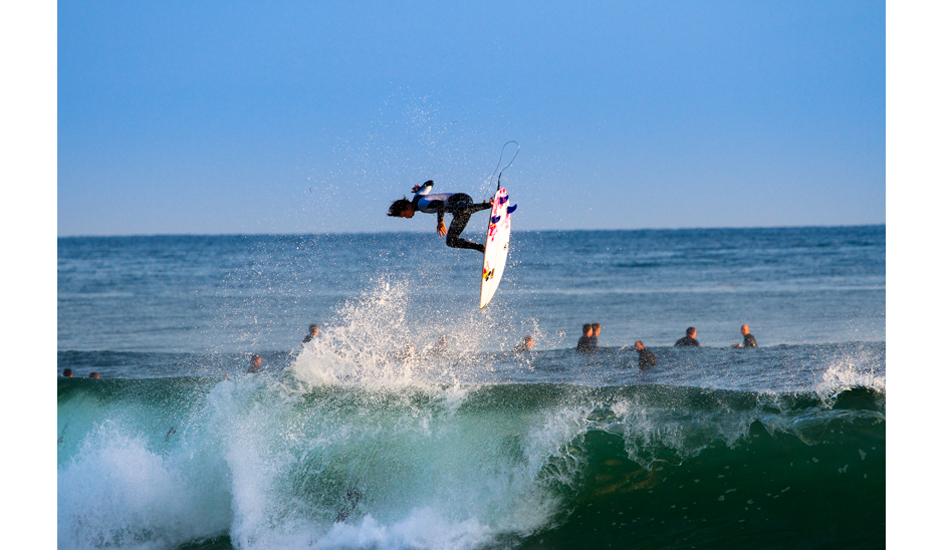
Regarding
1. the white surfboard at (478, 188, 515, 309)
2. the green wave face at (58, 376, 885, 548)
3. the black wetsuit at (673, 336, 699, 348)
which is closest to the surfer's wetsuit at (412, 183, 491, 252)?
the white surfboard at (478, 188, 515, 309)

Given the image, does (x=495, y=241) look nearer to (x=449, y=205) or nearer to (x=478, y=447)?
(x=449, y=205)

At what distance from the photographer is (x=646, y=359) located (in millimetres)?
7500

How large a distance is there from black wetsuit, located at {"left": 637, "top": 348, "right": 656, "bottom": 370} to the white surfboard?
2.86 meters

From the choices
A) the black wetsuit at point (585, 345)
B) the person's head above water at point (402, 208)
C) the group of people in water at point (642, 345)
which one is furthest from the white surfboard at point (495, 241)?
the black wetsuit at point (585, 345)

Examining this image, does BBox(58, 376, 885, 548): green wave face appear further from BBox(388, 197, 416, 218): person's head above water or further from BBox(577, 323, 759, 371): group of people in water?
BBox(388, 197, 416, 218): person's head above water

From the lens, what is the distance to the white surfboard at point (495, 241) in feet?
15.4

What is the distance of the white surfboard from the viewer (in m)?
4.68

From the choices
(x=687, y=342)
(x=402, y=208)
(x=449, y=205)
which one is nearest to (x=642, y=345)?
(x=687, y=342)
